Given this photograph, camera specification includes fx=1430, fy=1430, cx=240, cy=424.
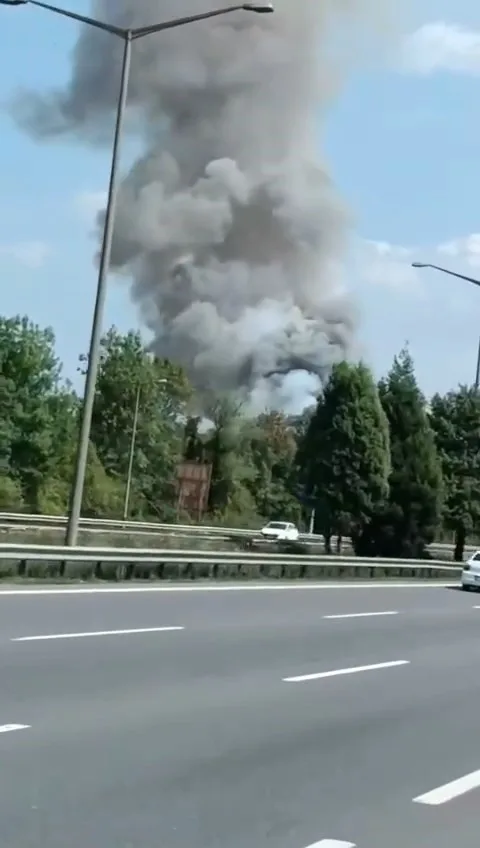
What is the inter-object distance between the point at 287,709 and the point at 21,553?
1149cm

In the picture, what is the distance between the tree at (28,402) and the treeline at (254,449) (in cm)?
8

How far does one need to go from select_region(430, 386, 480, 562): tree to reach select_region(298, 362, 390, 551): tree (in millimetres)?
2409

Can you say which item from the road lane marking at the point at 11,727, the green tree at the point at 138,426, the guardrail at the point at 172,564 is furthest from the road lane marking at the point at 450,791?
the green tree at the point at 138,426

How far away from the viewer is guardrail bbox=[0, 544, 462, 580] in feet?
76.3

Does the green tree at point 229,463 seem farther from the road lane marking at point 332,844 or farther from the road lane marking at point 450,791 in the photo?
the road lane marking at point 332,844

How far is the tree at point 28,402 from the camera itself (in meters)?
79.3

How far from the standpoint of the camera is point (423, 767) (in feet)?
31.6

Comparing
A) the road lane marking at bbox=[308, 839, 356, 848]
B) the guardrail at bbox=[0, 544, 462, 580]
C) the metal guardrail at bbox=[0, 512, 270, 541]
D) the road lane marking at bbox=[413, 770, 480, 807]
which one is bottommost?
the road lane marking at bbox=[308, 839, 356, 848]

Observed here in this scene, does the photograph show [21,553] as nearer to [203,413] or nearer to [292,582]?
[292,582]

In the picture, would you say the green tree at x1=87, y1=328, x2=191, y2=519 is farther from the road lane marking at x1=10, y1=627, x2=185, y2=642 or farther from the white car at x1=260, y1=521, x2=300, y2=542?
the road lane marking at x1=10, y1=627, x2=185, y2=642

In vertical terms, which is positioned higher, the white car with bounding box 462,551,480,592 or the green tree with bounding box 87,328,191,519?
the green tree with bounding box 87,328,191,519

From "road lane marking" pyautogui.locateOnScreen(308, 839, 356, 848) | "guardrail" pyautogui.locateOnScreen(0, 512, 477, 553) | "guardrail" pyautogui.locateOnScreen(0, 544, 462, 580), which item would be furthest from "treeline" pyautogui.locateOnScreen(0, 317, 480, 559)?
"road lane marking" pyautogui.locateOnScreen(308, 839, 356, 848)

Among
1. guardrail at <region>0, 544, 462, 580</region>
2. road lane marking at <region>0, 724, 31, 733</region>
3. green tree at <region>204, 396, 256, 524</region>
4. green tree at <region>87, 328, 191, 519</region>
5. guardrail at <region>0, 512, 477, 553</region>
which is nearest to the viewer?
road lane marking at <region>0, 724, 31, 733</region>

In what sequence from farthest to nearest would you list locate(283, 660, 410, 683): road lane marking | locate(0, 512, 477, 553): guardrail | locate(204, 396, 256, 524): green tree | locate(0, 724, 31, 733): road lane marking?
locate(204, 396, 256, 524): green tree → locate(0, 512, 477, 553): guardrail → locate(283, 660, 410, 683): road lane marking → locate(0, 724, 31, 733): road lane marking
